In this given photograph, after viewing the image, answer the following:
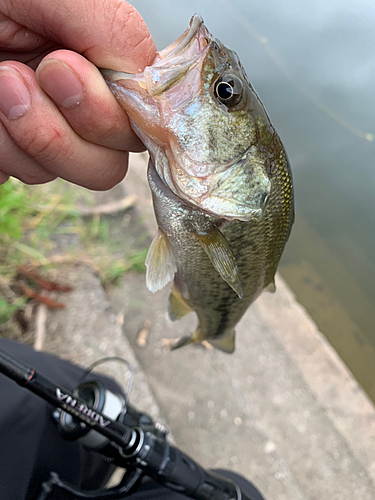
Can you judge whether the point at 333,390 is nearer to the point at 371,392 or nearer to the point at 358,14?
the point at 371,392

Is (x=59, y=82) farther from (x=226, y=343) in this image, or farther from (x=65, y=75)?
(x=226, y=343)

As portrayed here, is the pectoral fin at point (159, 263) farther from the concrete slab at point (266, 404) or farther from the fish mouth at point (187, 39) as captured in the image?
the concrete slab at point (266, 404)

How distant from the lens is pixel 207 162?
3.18ft

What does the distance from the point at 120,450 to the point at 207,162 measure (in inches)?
35.4

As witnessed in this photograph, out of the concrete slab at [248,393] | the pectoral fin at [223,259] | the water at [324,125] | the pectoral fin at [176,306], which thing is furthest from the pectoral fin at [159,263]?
the water at [324,125]

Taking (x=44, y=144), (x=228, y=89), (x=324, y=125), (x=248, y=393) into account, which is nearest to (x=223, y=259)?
(x=228, y=89)

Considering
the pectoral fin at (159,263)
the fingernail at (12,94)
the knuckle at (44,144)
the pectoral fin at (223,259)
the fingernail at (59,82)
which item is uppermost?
the fingernail at (59,82)

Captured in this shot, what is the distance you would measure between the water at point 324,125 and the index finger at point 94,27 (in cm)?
330

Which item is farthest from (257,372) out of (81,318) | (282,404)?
(81,318)

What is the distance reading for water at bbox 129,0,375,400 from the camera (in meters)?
3.79

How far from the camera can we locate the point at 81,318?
235 centimetres

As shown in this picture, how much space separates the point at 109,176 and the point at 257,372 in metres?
1.84

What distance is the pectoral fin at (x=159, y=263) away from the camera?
114 cm

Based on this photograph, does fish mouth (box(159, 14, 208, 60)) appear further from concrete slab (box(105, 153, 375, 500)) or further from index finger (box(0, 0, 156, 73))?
concrete slab (box(105, 153, 375, 500))
